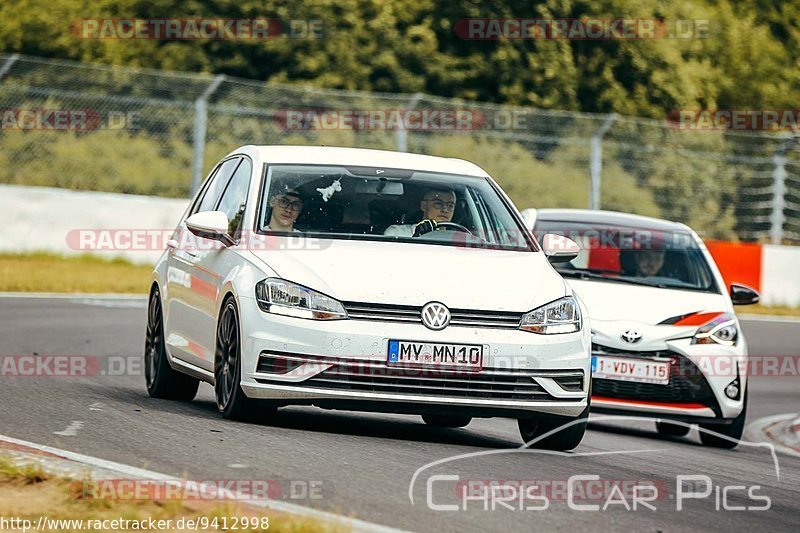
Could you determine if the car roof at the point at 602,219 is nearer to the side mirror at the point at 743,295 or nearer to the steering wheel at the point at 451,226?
the side mirror at the point at 743,295

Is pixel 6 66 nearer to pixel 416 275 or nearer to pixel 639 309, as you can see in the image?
pixel 639 309

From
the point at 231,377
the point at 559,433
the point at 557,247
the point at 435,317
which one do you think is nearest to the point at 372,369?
the point at 435,317

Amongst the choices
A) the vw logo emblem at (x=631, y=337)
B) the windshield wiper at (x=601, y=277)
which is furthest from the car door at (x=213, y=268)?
the windshield wiper at (x=601, y=277)

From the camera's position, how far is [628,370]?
11.3 meters

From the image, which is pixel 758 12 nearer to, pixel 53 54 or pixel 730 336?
pixel 53 54

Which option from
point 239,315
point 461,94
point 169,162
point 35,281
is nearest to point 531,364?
point 239,315

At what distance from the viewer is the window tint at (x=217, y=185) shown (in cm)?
1046

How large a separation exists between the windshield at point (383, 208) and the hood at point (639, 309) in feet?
6.26

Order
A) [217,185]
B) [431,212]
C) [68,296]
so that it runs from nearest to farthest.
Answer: [431,212] → [217,185] → [68,296]

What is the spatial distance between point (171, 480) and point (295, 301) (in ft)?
6.39

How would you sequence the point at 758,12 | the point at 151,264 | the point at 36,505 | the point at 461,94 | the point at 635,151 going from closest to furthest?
the point at 36,505 < the point at 151,264 < the point at 635,151 < the point at 461,94 < the point at 758,12

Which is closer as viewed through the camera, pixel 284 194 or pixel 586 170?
pixel 284 194

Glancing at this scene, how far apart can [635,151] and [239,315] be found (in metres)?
19.2

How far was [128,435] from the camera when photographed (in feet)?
27.0
